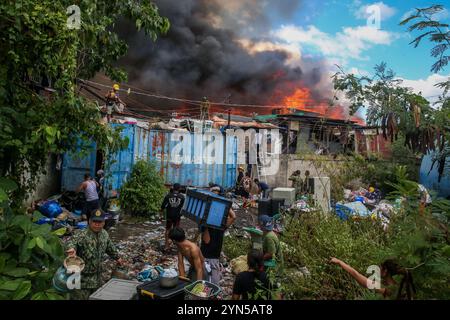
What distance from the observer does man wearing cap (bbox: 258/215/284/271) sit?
16.2 feet

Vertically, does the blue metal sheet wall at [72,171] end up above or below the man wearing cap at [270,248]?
above

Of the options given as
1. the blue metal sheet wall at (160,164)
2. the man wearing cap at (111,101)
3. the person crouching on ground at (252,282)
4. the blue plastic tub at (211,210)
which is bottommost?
the person crouching on ground at (252,282)

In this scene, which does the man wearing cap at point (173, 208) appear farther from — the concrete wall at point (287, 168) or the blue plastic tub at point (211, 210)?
the concrete wall at point (287, 168)

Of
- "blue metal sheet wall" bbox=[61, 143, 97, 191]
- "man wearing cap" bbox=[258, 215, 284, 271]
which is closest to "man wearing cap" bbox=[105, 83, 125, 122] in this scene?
"blue metal sheet wall" bbox=[61, 143, 97, 191]

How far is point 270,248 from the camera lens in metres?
5.13

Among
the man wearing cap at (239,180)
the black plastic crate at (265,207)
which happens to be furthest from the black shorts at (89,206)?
the man wearing cap at (239,180)

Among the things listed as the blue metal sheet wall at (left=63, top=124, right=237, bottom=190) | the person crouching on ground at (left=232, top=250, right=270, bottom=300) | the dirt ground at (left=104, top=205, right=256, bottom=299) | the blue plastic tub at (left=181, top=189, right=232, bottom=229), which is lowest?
the dirt ground at (left=104, top=205, right=256, bottom=299)

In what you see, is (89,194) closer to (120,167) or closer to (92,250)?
(120,167)

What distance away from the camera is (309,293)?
4676 mm

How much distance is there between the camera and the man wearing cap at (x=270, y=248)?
4.95 m

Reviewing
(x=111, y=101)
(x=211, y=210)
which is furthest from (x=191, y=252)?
(x=111, y=101)

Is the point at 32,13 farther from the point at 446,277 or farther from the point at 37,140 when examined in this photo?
the point at 446,277

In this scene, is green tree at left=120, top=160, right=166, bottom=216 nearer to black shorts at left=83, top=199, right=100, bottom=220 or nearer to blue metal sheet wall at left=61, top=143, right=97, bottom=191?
black shorts at left=83, top=199, right=100, bottom=220

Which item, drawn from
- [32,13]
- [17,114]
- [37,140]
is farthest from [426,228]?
[32,13]
